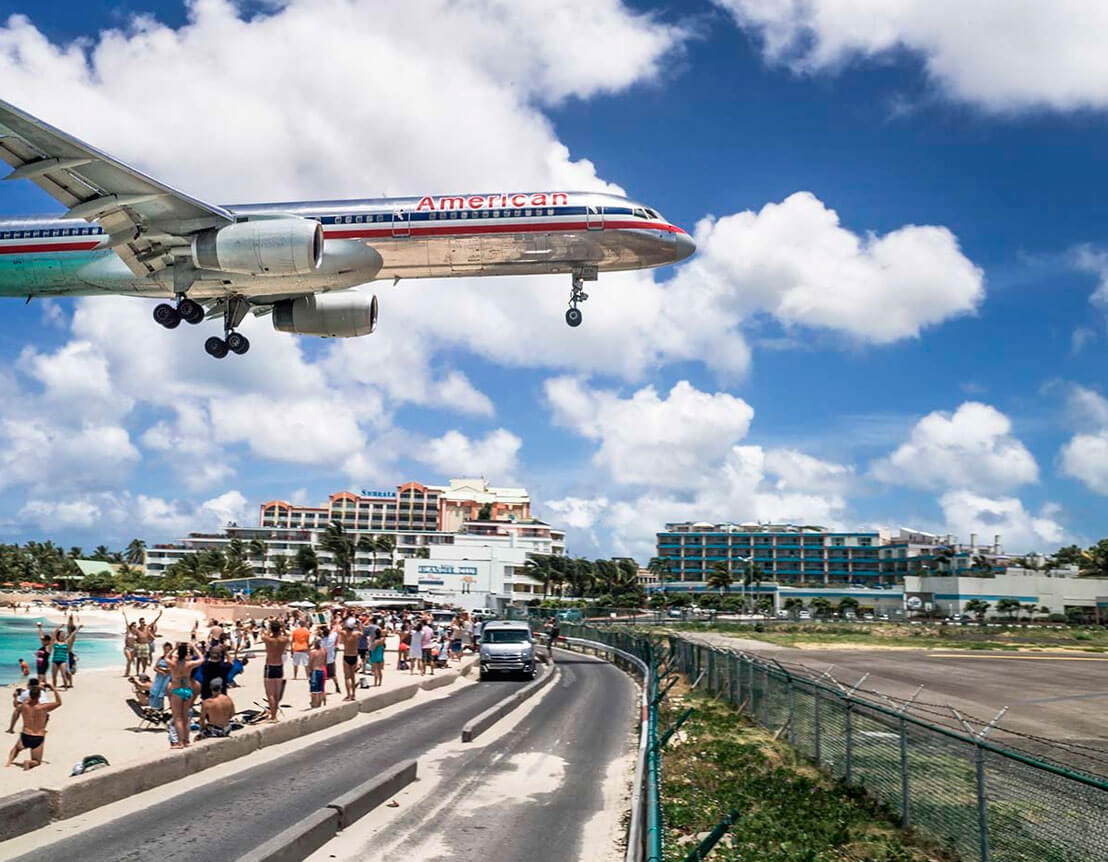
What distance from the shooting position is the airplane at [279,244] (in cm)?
2227

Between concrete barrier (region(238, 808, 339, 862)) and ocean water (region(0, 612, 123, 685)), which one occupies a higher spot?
concrete barrier (region(238, 808, 339, 862))

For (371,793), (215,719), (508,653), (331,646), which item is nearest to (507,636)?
(508,653)

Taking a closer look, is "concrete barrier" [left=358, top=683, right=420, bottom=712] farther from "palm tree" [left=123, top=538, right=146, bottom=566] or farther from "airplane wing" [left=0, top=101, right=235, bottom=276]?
"palm tree" [left=123, top=538, right=146, bottom=566]

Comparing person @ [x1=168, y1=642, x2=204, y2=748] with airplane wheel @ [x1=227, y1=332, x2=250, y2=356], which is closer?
person @ [x1=168, y1=642, x2=204, y2=748]

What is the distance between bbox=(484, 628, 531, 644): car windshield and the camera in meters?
29.2

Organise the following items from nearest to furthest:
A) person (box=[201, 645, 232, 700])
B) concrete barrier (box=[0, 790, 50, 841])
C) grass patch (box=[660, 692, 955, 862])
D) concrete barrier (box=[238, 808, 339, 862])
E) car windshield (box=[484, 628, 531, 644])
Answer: concrete barrier (box=[238, 808, 339, 862])
concrete barrier (box=[0, 790, 50, 841])
grass patch (box=[660, 692, 955, 862])
person (box=[201, 645, 232, 700])
car windshield (box=[484, 628, 531, 644])

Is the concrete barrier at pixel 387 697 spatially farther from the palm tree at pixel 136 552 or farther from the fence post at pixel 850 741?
the palm tree at pixel 136 552

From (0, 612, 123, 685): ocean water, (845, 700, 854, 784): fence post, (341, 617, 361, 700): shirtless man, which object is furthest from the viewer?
(0, 612, 123, 685): ocean water

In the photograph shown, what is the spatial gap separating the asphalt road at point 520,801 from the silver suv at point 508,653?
8362 mm

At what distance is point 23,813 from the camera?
360 inches

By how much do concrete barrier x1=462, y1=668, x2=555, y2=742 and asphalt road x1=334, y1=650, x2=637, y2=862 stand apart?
18.6 inches

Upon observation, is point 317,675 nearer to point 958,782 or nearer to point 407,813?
point 407,813

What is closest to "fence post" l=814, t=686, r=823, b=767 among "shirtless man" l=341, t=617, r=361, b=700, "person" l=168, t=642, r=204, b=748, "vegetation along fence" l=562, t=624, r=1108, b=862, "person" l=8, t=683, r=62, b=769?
"vegetation along fence" l=562, t=624, r=1108, b=862

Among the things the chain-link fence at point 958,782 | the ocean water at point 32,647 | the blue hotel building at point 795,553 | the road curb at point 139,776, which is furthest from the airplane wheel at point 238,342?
the blue hotel building at point 795,553
